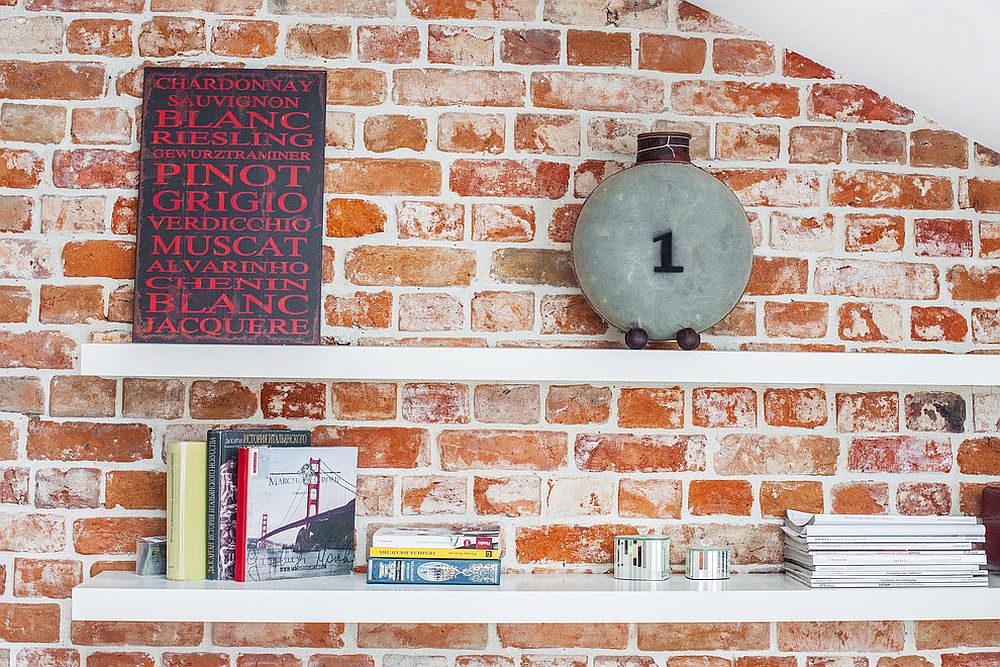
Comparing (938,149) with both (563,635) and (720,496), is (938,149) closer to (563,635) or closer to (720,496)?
(720,496)

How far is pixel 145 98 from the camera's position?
74.7 inches

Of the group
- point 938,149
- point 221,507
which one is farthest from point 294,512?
point 938,149

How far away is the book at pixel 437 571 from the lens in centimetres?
176

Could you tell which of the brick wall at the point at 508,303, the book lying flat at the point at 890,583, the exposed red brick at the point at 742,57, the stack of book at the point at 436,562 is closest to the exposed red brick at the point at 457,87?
the brick wall at the point at 508,303

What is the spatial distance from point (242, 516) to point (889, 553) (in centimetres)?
116

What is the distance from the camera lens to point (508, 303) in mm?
1927

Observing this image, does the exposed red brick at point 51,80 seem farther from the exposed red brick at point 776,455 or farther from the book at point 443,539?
the exposed red brick at point 776,455

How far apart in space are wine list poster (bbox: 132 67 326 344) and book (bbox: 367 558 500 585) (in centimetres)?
45

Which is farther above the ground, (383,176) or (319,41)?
(319,41)

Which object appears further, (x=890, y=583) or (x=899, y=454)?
(x=899, y=454)

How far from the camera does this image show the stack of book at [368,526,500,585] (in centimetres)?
176

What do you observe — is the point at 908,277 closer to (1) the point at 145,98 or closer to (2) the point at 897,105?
(2) the point at 897,105

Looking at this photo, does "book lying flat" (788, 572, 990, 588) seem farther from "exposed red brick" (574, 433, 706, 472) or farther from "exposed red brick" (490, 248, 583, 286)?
"exposed red brick" (490, 248, 583, 286)

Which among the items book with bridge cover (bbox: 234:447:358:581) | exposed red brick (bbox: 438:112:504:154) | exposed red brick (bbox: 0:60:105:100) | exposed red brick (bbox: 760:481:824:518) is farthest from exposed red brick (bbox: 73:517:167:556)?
exposed red brick (bbox: 760:481:824:518)
